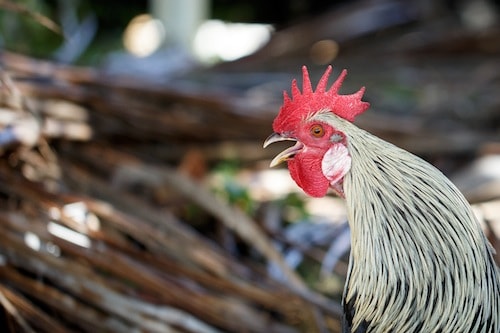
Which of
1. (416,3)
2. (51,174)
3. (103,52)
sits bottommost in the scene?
(51,174)

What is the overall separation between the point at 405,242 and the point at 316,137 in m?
0.37

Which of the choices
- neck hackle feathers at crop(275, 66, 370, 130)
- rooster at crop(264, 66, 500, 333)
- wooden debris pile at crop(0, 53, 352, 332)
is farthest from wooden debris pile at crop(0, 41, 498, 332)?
neck hackle feathers at crop(275, 66, 370, 130)

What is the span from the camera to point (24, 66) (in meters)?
4.11

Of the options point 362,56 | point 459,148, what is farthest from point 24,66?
point 362,56

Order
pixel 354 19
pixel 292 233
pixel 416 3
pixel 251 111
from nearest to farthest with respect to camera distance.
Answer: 1. pixel 292 233
2. pixel 251 111
3. pixel 354 19
4. pixel 416 3

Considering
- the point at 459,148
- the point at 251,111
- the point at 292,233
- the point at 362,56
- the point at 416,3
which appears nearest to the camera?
the point at 292,233

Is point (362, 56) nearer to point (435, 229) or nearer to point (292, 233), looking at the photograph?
point (292, 233)

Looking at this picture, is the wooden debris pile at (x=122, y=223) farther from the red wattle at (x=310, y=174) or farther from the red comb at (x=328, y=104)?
the red comb at (x=328, y=104)

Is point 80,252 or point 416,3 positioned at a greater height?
point 416,3

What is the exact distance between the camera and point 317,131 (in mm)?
2158

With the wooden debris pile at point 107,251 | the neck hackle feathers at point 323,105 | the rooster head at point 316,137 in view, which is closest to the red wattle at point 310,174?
the rooster head at point 316,137

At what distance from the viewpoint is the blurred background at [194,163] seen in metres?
2.94

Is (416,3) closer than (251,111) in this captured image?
No

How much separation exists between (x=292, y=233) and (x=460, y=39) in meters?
3.83
